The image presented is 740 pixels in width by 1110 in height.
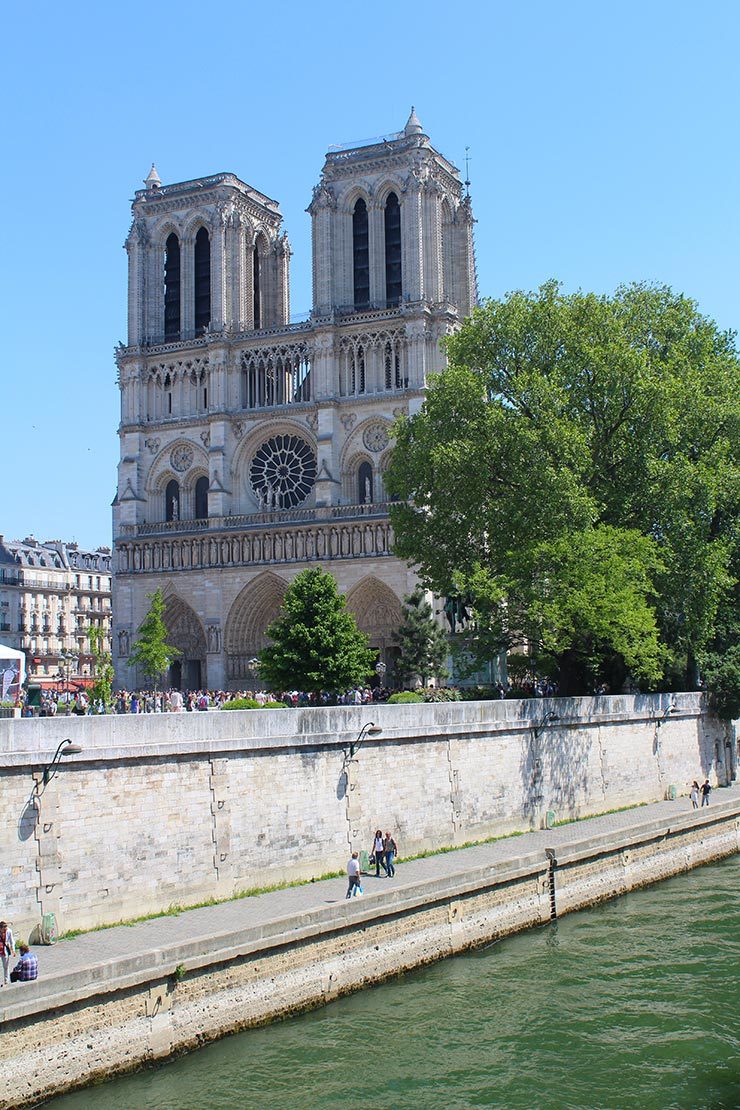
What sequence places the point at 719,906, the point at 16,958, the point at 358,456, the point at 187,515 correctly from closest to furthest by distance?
the point at 16,958 < the point at 719,906 < the point at 358,456 < the point at 187,515

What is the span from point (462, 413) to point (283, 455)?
2374 cm

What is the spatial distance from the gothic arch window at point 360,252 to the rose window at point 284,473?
698cm

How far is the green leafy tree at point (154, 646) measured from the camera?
50.8 metres

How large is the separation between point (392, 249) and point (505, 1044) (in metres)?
A: 44.4

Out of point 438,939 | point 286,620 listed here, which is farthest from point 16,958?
point 286,620

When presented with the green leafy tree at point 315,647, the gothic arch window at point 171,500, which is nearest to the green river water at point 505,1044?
the green leafy tree at point 315,647

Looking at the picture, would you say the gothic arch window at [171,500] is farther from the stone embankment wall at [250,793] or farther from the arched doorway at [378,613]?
the stone embankment wall at [250,793]

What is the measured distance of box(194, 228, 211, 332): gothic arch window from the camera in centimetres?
5944

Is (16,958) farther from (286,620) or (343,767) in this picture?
(286,620)

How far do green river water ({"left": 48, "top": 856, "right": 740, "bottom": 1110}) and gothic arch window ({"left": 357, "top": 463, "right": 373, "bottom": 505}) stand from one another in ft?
111

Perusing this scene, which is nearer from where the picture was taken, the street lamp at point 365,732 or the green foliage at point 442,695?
the street lamp at point 365,732

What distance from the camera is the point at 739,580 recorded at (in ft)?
123

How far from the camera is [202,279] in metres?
59.8

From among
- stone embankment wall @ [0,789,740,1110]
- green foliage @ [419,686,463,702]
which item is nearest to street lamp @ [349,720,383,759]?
stone embankment wall @ [0,789,740,1110]
